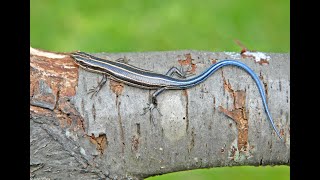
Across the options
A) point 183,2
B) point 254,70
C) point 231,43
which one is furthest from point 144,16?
point 254,70

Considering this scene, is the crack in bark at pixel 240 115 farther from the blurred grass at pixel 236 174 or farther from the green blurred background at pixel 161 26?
the green blurred background at pixel 161 26

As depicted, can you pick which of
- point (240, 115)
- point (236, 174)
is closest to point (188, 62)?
point (240, 115)

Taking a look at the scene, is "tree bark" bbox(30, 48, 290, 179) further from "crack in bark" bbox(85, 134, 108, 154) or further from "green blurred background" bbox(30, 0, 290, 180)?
"green blurred background" bbox(30, 0, 290, 180)

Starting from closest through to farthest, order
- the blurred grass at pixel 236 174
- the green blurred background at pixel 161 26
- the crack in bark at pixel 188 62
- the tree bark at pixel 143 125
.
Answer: the tree bark at pixel 143 125 < the crack in bark at pixel 188 62 < the blurred grass at pixel 236 174 < the green blurred background at pixel 161 26

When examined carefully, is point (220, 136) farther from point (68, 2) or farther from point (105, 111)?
point (68, 2)

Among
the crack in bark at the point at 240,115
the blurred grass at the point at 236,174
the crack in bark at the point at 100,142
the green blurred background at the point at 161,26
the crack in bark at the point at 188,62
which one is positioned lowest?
the blurred grass at the point at 236,174

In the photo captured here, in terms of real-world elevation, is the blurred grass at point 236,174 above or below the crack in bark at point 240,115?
below

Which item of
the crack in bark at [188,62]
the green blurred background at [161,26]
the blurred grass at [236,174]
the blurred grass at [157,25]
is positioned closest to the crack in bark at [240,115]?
the crack in bark at [188,62]
